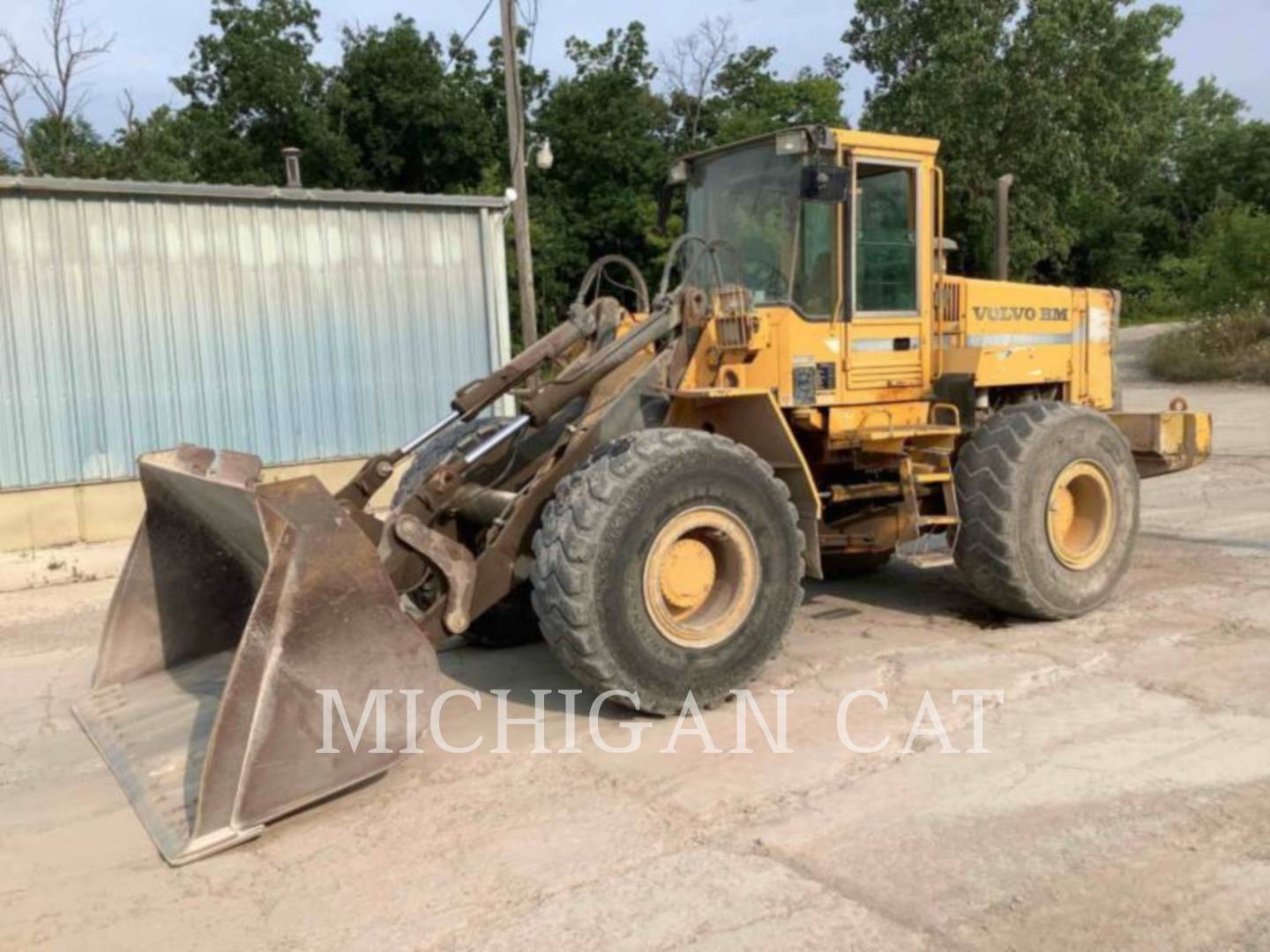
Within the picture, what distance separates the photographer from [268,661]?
13.5ft

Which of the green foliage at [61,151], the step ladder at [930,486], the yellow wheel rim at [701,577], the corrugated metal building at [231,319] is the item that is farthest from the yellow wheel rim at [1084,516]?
the green foliage at [61,151]

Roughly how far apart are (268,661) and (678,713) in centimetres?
198

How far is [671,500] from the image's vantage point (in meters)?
5.12

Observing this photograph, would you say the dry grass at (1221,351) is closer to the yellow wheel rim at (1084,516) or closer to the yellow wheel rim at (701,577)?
the yellow wheel rim at (1084,516)

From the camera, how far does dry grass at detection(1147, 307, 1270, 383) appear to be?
21875 mm

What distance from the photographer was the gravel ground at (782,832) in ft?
11.4

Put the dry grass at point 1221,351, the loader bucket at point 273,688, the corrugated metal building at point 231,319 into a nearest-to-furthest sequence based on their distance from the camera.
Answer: the loader bucket at point 273,688, the corrugated metal building at point 231,319, the dry grass at point 1221,351

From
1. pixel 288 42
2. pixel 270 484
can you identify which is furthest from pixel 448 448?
pixel 288 42

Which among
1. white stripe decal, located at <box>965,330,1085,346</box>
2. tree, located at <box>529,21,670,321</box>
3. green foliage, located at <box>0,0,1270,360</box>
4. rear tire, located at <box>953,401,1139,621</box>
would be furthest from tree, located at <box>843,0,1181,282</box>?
rear tire, located at <box>953,401,1139,621</box>

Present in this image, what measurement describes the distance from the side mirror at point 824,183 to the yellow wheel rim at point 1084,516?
7.57 feet

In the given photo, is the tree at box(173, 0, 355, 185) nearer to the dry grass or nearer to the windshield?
the dry grass

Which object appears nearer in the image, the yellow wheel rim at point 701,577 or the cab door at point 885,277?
the yellow wheel rim at point 701,577

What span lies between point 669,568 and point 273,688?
1.91 metres

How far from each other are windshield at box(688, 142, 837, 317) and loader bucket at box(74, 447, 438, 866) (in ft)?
9.53
